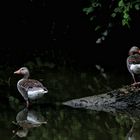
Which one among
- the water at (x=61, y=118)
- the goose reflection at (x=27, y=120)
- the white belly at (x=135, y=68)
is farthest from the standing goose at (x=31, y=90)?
the white belly at (x=135, y=68)

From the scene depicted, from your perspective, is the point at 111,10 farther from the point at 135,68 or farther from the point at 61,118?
the point at 61,118

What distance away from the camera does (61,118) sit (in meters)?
11.2

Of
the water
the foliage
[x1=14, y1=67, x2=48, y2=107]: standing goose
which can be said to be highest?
the foliage

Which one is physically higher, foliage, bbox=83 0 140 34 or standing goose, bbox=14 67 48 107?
foliage, bbox=83 0 140 34

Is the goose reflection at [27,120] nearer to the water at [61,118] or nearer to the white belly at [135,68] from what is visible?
the water at [61,118]

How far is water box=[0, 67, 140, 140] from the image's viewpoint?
10.1 m

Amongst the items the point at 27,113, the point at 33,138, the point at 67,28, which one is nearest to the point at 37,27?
the point at 67,28

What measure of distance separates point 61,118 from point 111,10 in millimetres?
5729

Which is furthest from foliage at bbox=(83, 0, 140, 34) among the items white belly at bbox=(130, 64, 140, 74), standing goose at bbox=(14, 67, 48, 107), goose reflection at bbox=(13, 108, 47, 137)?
goose reflection at bbox=(13, 108, 47, 137)

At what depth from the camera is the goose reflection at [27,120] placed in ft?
34.0

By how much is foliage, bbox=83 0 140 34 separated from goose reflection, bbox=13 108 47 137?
12.7ft

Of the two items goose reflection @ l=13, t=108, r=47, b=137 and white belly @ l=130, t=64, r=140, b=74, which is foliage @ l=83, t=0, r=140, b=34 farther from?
goose reflection @ l=13, t=108, r=47, b=137

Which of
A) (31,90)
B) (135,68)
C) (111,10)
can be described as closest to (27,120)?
(31,90)

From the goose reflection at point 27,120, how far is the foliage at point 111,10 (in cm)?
388
